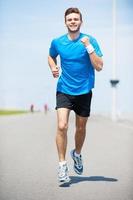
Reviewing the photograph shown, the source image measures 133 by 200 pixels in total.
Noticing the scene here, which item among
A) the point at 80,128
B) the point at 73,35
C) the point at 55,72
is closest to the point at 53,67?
the point at 55,72

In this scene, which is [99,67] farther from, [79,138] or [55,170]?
[55,170]

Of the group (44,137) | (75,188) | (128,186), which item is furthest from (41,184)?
(44,137)

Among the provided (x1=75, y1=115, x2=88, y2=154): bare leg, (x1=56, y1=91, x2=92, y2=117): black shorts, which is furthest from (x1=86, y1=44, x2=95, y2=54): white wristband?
(x1=75, y1=115, x2=88, y2=154): bare leg

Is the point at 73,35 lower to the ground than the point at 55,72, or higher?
higher

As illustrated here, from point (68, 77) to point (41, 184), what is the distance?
0.85m

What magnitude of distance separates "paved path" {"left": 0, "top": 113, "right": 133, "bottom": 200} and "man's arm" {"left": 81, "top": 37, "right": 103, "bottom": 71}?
91cm

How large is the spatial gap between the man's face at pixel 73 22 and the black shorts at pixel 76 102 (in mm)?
531

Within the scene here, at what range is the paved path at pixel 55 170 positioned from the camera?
5469 mm

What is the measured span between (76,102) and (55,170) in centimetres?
98

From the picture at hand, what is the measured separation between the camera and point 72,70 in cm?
594

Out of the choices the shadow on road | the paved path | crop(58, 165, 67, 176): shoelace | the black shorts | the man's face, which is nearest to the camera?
the paved path

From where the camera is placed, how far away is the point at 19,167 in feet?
23.3

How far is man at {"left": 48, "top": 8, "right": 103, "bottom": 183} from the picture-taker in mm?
5801

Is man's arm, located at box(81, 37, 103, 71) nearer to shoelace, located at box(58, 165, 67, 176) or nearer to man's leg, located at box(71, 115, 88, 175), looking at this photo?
man's leg, located at box(71, 115, 88, 175)
